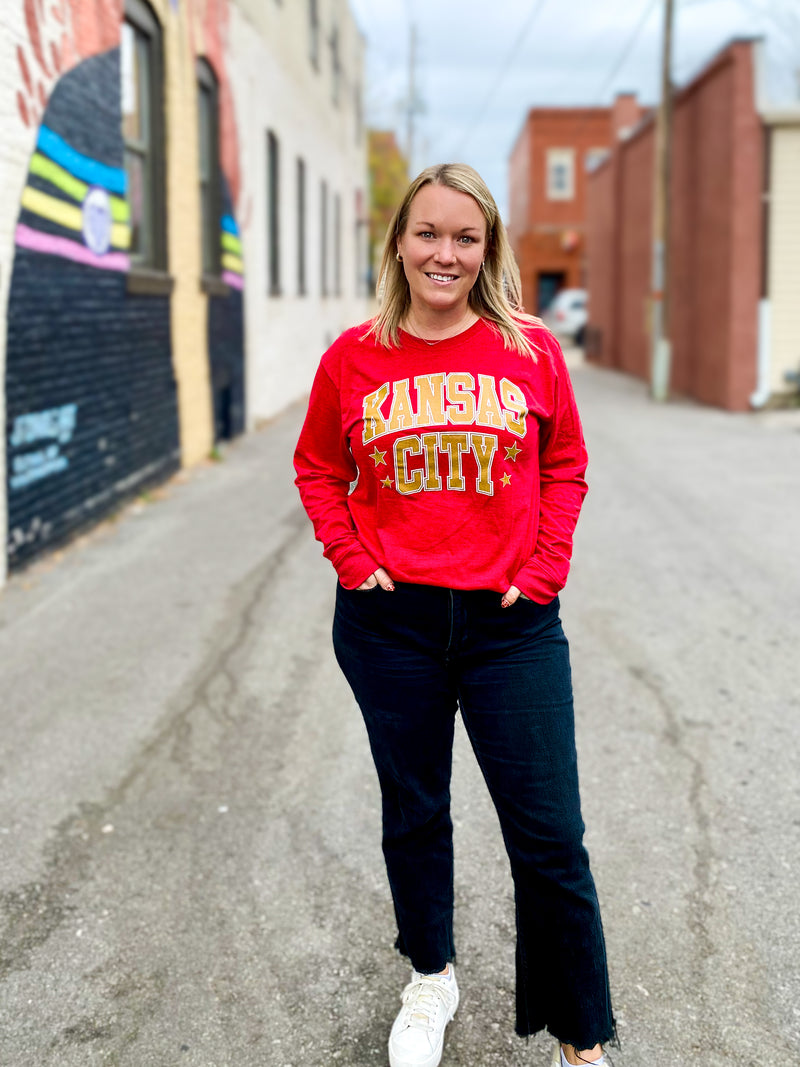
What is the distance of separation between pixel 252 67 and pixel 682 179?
8.65 metres

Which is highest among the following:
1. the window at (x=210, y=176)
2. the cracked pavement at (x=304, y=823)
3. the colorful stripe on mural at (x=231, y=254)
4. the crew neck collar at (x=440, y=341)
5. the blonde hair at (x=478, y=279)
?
the window at (x=210, y=176)

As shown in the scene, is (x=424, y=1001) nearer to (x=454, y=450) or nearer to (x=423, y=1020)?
(x=423, y=1020)

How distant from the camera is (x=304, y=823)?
12.5ft

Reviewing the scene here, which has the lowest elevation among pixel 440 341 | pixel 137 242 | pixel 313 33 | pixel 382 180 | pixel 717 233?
pixel 440 341

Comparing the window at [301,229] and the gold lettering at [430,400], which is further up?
the window at [301,229]

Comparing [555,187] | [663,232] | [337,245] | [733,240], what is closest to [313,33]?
[337,245]

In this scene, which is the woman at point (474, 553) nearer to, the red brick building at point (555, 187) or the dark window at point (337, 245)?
the dark window at point (337, 245)

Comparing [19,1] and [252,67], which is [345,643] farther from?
[252,67]

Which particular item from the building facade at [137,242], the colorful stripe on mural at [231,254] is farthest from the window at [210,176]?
the colorful stripe on mural at [231,254]

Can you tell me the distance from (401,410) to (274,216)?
14.4m

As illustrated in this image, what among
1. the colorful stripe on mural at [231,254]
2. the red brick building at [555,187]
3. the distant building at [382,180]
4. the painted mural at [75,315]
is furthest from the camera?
the red brick building at [555,187]

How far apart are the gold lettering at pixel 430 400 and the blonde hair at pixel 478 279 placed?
0.41 feet

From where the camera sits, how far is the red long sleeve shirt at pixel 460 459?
2.37 m

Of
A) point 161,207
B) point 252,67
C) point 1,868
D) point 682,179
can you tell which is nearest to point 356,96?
point 682,179
